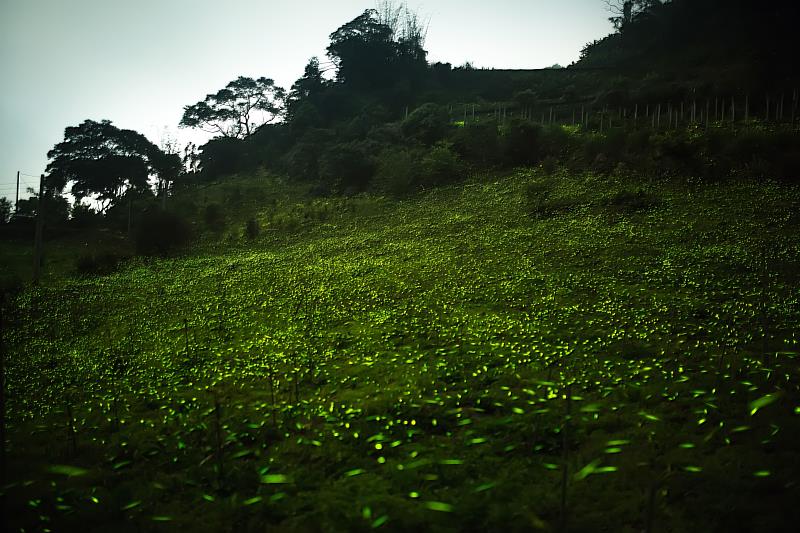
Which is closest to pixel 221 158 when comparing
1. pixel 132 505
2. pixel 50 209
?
pixel 50 209

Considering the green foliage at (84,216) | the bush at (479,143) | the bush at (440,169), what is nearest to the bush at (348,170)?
the bush at (440,169)

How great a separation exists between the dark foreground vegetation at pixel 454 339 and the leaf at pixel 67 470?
4cm

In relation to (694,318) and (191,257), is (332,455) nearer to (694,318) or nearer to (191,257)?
(694,318)

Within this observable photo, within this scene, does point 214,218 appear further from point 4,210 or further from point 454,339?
point 454,339

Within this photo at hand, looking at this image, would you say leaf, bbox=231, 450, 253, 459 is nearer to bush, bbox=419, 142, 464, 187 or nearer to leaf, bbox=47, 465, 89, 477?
leaf, bbox=47, 465, 89, 477

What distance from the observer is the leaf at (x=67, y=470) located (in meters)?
5.37

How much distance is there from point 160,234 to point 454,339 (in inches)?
904

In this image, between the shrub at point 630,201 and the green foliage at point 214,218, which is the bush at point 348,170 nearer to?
the green foliage at point 214,218

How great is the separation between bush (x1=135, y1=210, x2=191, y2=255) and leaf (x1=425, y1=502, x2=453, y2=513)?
85.1ft

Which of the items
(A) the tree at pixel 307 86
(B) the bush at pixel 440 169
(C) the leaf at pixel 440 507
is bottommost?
(C) the leaf at pixel 440 507

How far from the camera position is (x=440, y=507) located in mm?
4438

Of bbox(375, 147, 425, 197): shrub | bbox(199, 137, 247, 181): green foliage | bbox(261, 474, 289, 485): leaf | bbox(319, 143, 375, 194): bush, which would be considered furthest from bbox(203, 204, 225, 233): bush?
bbox(261, 474, 289, 485): leaf

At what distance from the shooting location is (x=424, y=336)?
1032 centimetres

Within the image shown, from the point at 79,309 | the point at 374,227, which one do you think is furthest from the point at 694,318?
the point at 79,309
